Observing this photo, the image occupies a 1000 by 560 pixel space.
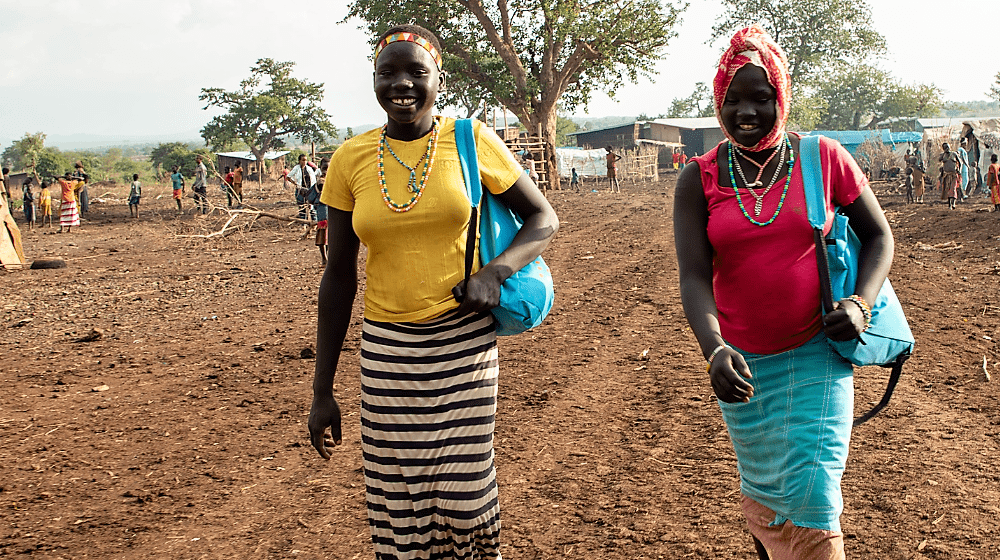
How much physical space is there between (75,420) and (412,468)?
13.2ft

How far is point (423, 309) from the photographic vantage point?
89.7 inches

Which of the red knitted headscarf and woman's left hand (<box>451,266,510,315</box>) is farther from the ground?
the red knitted headscarf

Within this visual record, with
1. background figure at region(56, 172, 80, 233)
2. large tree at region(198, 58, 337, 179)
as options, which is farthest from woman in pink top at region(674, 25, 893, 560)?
large tree at region(198, 58, 337, 179)

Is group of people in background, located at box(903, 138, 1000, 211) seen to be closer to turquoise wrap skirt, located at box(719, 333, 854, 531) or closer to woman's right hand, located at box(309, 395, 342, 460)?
turquoise wrap skirt, located at box(719, 333, 854, 531)

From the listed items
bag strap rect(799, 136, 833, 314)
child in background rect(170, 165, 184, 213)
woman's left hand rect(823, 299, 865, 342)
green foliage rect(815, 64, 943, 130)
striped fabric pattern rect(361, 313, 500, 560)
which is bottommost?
striped fabric pattern rect(361, 313, 500, 560)

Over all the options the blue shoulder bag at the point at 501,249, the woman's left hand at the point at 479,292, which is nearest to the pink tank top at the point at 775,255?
the blue shoulder bag at the point at 501,249

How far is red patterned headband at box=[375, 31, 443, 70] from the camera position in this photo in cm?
233

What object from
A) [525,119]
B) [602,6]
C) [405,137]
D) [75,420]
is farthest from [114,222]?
[405,137]

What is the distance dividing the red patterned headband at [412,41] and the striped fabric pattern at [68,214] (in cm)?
2190

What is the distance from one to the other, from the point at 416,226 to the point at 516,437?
106 inches

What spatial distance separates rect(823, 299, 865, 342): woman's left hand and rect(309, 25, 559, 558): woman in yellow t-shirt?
2.63 feet

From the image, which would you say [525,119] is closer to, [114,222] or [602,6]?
[602,6]

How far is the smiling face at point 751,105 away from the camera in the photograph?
2.19m

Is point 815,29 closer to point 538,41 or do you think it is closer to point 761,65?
point 538,41
